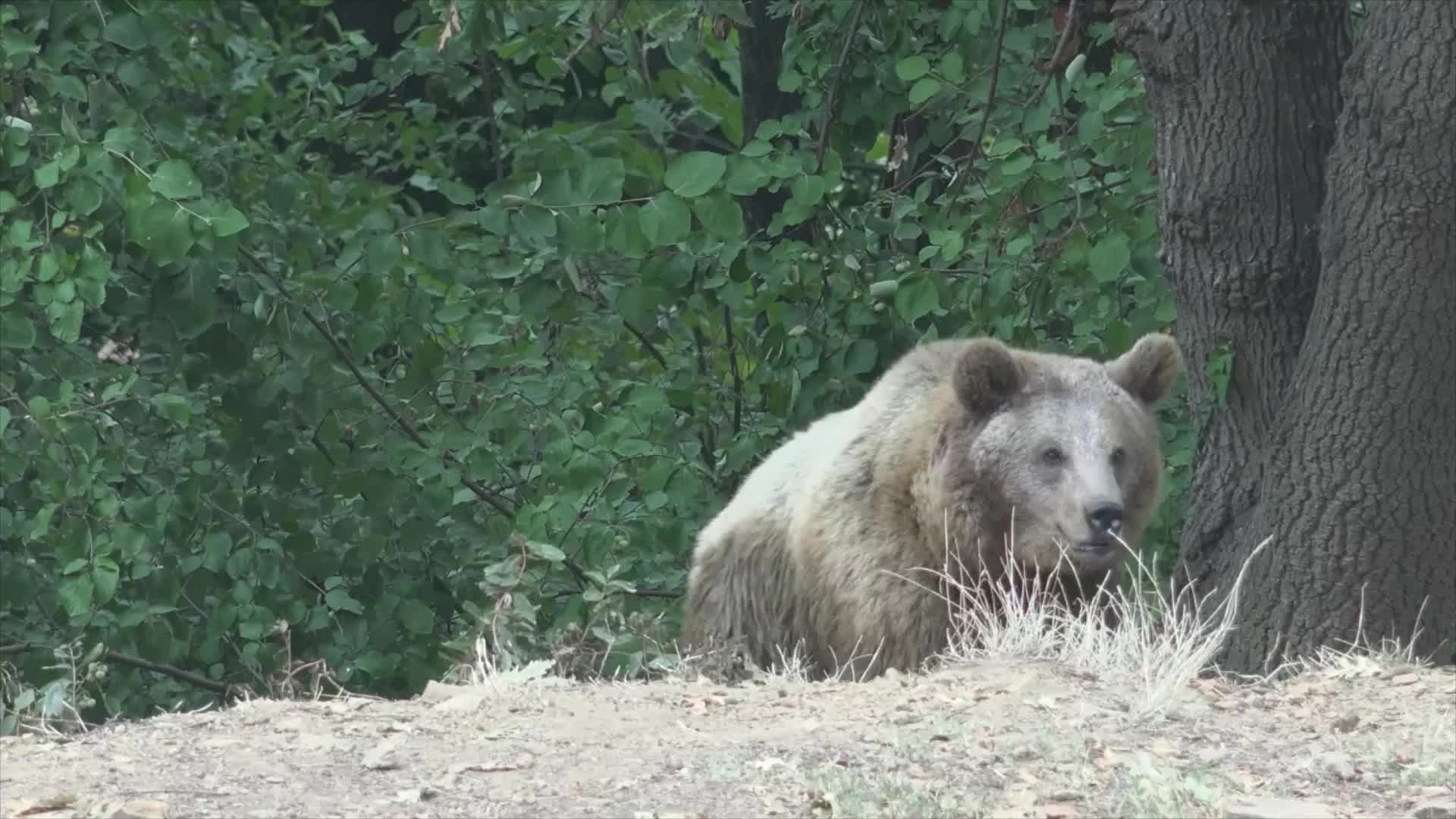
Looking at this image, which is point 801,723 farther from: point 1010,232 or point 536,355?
point 536,355

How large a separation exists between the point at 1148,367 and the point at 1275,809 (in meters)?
2.95

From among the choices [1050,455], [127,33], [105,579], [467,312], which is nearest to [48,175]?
[127,33]

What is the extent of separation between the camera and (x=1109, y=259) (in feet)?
24.2

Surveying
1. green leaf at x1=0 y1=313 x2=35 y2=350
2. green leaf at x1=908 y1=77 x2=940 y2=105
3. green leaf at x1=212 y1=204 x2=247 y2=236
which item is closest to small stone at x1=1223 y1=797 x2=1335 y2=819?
green leaf at x1=212 y1=204 x2=247 y2=236

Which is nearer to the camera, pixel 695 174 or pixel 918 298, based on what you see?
pixel 695 174

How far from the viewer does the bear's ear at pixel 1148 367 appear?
672 centimetres

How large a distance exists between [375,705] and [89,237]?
274cm

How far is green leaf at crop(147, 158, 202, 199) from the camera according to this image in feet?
21.7

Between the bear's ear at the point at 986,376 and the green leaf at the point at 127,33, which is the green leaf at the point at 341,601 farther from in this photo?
the bear's ear at the point at 986,376

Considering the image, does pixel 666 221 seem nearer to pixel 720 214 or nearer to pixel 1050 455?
pixel 720 214

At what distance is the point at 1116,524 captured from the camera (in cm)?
634


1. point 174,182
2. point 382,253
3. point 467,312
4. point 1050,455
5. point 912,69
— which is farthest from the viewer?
point 467,312

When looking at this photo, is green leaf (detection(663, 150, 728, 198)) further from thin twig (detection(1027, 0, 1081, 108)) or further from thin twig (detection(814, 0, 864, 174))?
thin twig (detection(1027, 0, 1081, 108))

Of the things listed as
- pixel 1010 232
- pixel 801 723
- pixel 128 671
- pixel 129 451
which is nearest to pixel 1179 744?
pixel 801 723
